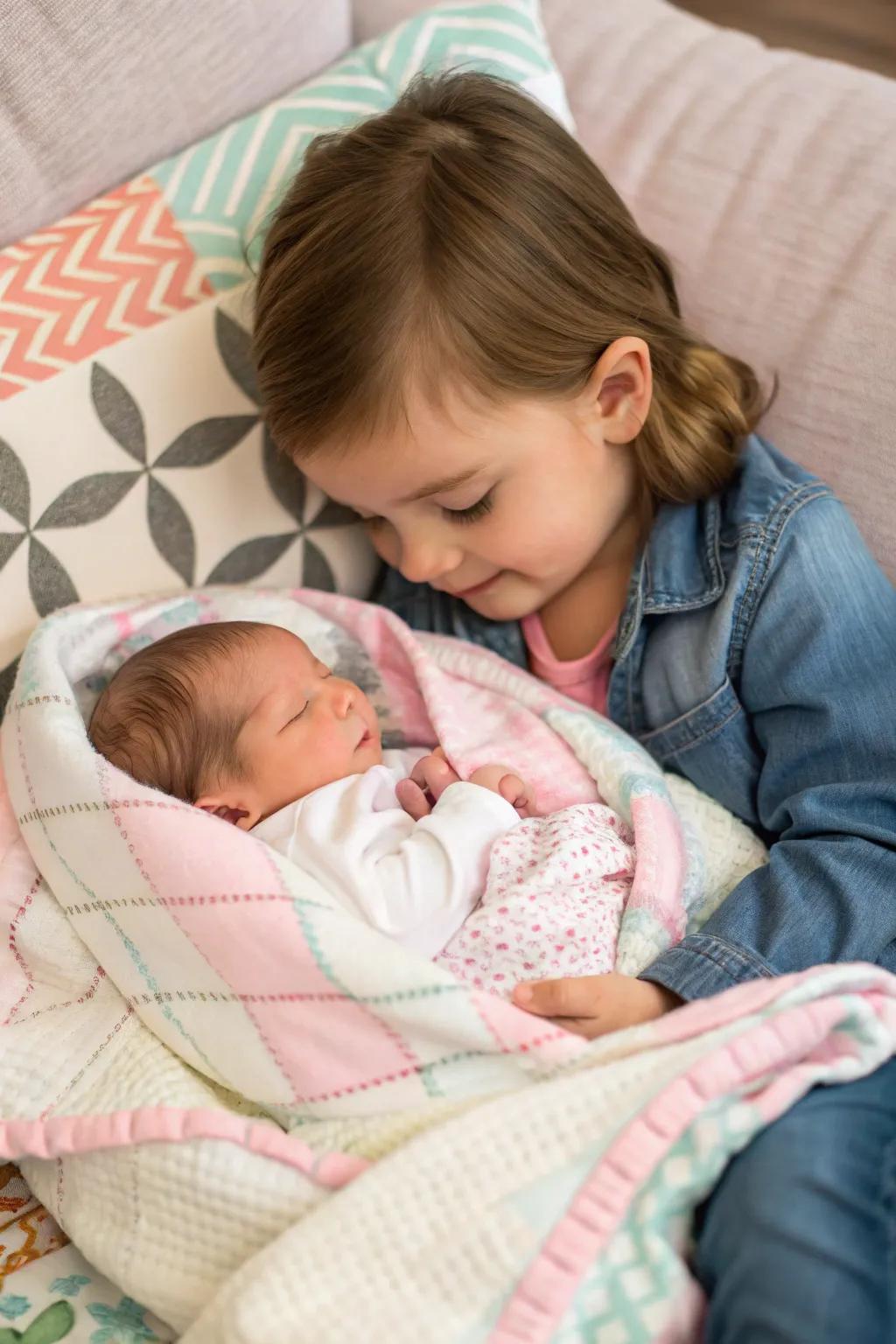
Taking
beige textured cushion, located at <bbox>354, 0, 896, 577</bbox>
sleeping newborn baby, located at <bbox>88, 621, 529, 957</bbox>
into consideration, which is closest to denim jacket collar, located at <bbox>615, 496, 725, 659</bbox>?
beige textured cushion, located at <bbox>354, 0, 896, 577</bbox>

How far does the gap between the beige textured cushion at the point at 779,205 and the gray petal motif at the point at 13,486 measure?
69 centimetres

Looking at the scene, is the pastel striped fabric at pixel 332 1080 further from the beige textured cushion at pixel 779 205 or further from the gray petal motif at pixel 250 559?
the beige textured cushion at pixel 779 205

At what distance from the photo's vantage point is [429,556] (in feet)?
3.78

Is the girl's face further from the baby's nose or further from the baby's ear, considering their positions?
the baby's ear

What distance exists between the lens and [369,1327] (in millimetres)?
739

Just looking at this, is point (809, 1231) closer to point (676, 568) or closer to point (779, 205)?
point (676, 568)

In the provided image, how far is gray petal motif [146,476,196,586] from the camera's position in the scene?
1201mm

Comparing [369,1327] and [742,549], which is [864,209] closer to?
[742,549]

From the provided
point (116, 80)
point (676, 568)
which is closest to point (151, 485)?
point (116, 80)

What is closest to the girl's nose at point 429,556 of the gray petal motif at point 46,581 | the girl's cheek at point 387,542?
the girl's cheek at point 387,542

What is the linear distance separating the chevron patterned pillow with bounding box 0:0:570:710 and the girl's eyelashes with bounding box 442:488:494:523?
224 millimetres

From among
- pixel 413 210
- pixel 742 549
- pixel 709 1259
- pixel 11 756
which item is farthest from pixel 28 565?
pixel 709 1259

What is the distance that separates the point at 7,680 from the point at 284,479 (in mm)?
349

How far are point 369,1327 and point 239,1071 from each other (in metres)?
0.22
